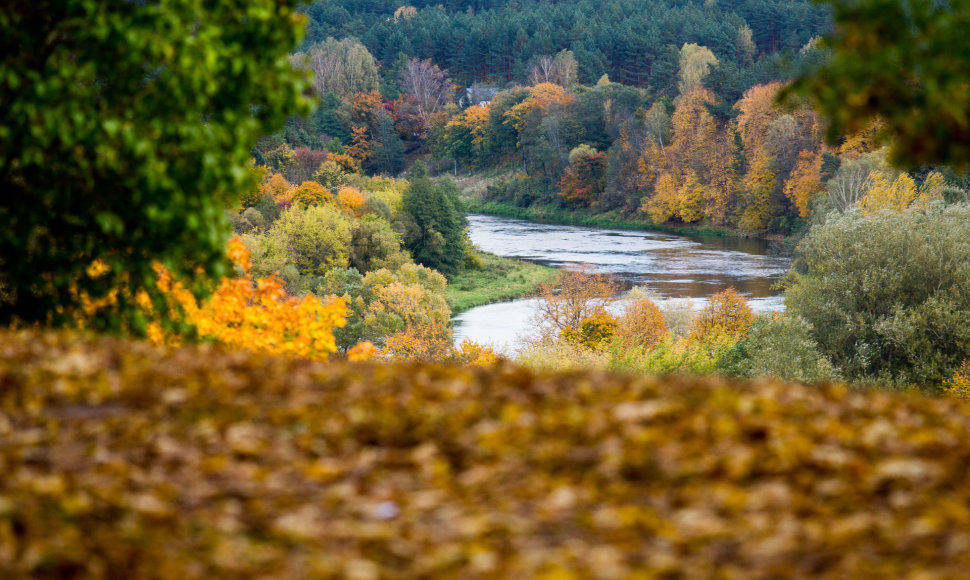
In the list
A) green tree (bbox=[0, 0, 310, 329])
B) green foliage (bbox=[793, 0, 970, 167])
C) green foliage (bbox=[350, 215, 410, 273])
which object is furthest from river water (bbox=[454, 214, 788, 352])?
green foliage (bbox=[793, 0, 970, 167])

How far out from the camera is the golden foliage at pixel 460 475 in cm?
385

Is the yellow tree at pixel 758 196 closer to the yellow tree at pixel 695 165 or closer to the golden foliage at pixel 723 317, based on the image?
the yellow tree at pixel 695 165

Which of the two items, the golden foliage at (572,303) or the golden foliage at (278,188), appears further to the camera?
the golden foliage at (278,188)

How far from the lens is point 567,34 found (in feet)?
456

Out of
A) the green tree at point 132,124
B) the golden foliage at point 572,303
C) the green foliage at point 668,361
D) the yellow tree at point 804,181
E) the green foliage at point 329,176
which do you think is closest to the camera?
the green tree at point 132,124

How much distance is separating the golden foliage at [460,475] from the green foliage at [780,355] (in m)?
22.0

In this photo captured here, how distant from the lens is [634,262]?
6025cm

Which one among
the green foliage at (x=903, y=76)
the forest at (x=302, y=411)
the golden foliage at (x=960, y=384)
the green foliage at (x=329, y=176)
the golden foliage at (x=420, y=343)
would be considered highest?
the green foliage at (x=329, y=176)

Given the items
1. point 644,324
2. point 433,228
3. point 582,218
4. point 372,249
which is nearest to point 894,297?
point 644,324

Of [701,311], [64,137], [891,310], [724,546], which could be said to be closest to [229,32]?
[64,137]

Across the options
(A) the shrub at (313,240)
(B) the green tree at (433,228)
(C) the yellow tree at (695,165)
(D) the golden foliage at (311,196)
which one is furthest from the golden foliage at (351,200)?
(C) the yellow tree at (695,165)

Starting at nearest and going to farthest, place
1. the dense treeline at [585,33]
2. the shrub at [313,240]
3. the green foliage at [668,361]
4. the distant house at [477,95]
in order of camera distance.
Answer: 1. the green foliage at [668,361]
2. the shrub at [313,240]
3. the dense treeline at [585,33]
4. the distant house at [477,95]

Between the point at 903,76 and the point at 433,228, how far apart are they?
58992 mm

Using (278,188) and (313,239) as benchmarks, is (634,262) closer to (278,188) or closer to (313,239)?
(313,239)
